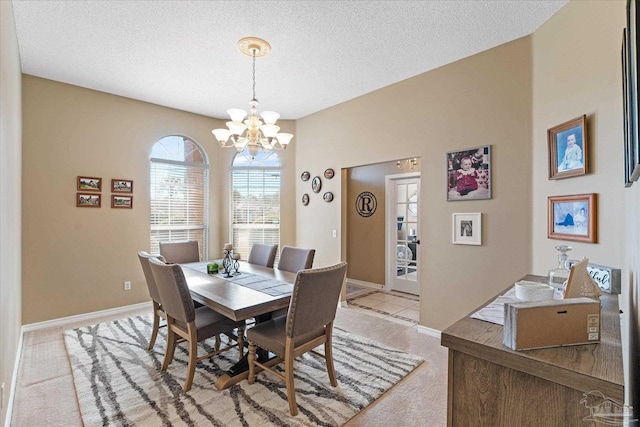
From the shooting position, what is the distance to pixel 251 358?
2305mm

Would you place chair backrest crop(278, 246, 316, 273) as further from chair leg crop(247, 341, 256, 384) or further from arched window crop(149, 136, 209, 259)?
arched window crop(149, 136, 209, 259)

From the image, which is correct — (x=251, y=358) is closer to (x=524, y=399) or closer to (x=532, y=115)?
(x=524, y=399)

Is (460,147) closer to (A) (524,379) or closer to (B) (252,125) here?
(B) (252,125)

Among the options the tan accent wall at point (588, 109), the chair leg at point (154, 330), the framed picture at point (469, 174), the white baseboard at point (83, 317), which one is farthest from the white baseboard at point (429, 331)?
the white baseboard at point (83, 317)

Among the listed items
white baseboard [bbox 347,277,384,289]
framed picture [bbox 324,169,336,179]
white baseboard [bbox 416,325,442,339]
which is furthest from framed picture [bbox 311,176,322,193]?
white baseboard [bbox 416,325,442,339]

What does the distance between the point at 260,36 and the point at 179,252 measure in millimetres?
2643

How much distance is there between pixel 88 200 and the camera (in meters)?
3.82

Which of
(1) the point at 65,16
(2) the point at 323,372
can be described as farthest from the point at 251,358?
(1) the point at 65,16

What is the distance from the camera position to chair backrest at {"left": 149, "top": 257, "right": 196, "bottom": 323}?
212cm

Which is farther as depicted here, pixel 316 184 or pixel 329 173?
pixel 316 184

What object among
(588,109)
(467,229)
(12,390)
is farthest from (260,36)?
(12,390)

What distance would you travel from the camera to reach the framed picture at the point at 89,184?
3.77m

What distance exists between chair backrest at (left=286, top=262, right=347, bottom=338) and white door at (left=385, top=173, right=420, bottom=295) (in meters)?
3.18

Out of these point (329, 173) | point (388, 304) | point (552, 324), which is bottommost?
point (388, 304)
